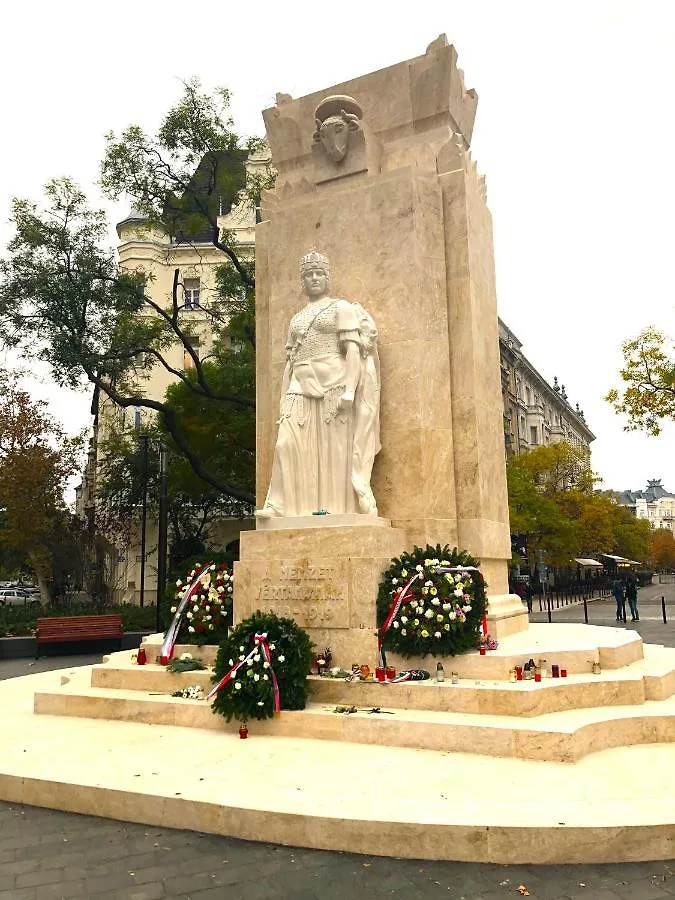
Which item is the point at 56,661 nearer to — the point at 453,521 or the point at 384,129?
the point at 453,521

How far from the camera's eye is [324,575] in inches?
318

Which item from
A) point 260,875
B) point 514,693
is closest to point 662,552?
point 514,693

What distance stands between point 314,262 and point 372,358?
1.55 m

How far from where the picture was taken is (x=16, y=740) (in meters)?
7.07

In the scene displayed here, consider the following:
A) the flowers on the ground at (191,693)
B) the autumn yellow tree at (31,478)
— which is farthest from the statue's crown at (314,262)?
the autumn yellow tree at (31,478)

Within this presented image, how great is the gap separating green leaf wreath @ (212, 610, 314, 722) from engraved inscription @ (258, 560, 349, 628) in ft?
1.65

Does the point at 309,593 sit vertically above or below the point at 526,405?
below

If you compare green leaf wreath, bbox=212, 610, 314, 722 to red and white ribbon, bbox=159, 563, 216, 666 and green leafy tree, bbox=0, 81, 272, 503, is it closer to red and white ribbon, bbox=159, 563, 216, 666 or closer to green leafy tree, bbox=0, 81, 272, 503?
red and white ribbon, bbox=159, 563, 216, 666

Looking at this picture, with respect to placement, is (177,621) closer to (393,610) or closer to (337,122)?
(393,610)

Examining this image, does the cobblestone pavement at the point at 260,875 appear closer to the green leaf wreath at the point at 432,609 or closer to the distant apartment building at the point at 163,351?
the green leaf wreath at the point at 432,609

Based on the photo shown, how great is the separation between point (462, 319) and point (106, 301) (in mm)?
14205

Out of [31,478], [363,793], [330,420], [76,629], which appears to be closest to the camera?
[363,793]

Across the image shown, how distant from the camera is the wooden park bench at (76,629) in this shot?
17.0 meters

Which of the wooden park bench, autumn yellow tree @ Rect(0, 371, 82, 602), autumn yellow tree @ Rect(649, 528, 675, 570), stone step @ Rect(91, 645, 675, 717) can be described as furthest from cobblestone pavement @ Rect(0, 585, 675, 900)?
autumn yellow tree @ Rect(649, 528, 675, 570)
